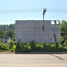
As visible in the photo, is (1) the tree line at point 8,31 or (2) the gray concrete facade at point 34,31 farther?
(1) the tree line at point 8,31

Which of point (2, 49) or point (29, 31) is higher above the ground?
point (29, 31)

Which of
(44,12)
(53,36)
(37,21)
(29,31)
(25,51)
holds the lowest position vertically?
(25,51)

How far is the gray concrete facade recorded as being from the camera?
16.8 m

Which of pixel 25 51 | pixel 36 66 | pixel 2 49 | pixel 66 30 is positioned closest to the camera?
pixel 36 66

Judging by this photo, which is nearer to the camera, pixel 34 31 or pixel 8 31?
pixel 34 31

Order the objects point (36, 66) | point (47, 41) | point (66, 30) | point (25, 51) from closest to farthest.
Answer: point (36, 66)
point (25, 51)
point (47, 41)
point (66, 30)

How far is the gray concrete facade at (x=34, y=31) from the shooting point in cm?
1677

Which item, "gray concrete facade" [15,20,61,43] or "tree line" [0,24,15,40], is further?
"tree line" [0,24,15,40]

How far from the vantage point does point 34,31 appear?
1700cm

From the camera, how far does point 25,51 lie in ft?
45.1

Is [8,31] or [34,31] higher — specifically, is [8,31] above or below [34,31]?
above

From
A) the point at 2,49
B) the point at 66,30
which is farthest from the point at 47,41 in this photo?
the point at 66,30

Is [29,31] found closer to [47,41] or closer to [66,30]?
[47,41]

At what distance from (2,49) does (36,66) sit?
11631 millimetres
